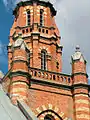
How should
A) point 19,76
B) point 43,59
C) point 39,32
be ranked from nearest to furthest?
point 19,76
point 43,59
point 39,32

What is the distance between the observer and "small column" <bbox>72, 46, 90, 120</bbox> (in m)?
27.7

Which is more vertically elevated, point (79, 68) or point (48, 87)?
point (79, 68)

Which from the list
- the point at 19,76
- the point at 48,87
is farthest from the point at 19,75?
the point at 48,87

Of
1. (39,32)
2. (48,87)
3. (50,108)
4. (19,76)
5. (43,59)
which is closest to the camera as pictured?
(19,76)

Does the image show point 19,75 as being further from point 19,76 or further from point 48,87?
point 48,87

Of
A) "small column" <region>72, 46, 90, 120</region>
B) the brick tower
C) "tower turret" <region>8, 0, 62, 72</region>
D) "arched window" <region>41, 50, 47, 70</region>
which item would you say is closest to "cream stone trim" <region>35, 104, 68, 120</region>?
the brick tower

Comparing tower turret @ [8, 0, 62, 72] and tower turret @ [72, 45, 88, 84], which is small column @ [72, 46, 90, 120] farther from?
tower turret @ [8, 0, 62, 72]

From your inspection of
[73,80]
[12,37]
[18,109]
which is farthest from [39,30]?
[18,109]

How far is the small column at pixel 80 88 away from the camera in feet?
90.7

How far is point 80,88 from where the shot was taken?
2844 centimetres

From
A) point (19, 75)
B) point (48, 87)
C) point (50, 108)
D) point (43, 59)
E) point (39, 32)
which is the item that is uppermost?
point (39, 32)

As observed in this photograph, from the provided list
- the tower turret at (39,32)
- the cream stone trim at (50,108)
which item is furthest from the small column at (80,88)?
the tower turret at (39,32)

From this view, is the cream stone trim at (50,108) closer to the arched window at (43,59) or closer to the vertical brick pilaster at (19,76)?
the vertical brick pilaster at (19,76)

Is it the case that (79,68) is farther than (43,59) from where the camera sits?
No
